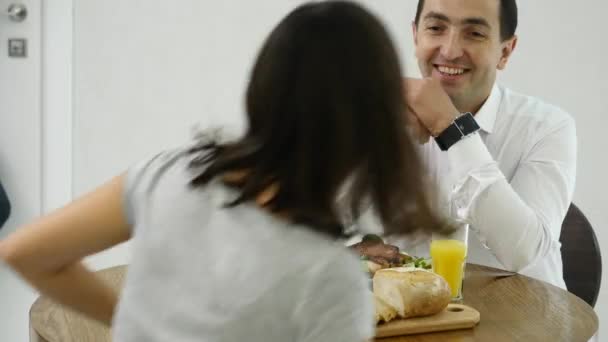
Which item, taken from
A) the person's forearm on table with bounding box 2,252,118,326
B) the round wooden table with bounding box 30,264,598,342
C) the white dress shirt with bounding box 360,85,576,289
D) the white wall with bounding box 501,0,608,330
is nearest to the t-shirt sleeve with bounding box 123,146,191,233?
the person's forearm on table with bounding box 2,252,118,326

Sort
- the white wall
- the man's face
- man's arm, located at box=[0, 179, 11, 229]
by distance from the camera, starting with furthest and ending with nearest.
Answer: the white wall, man's arm, located at box=[0, 179, 11, 229], the man's face

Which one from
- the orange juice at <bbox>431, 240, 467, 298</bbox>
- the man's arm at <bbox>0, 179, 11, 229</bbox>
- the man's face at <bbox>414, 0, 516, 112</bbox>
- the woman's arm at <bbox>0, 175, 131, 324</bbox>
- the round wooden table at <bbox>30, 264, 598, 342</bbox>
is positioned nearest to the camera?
the woman's arm at <bbox>0, 175, 131, 324</bbox>

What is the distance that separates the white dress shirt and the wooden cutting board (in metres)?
0.32

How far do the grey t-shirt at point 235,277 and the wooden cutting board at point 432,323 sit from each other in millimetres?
520

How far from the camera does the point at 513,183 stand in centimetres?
211

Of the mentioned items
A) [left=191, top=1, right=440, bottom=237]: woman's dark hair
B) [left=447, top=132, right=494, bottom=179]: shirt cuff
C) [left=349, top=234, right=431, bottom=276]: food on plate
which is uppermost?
[left=191, top=1, right=440, bottom=237]: woman's dark hair

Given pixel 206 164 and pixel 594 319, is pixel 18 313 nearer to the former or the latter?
pixel 594 319

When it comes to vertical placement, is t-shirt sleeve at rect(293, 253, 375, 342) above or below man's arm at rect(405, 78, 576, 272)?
above

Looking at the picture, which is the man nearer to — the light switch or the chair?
the chair

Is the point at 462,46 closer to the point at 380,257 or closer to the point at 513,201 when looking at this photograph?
the point at 513,201

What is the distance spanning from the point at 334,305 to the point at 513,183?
1.34 meters

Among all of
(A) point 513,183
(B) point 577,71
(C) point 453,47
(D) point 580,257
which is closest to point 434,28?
(C) point 453,47

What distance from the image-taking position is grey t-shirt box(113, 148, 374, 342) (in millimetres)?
844

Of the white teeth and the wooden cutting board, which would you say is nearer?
the wooden cutting board
